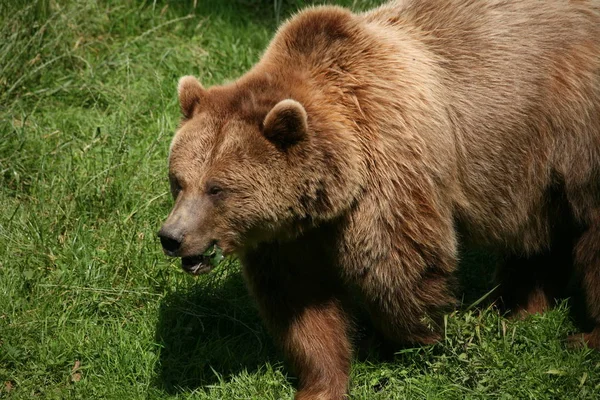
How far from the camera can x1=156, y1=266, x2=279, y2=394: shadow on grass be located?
5.93 meters

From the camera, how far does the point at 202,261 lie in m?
5.21

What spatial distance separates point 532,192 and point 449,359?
1275 millimetres

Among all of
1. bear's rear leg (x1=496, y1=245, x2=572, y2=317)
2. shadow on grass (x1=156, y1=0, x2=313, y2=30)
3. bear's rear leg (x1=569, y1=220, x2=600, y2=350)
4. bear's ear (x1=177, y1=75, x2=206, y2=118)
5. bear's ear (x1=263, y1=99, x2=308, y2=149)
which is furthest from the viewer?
shadow on grass (x1=156, y1=0, x2=313, y2=30)

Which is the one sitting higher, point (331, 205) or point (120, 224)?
point (331, 205)

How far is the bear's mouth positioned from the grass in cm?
99

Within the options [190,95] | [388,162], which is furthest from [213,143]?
[388,162]

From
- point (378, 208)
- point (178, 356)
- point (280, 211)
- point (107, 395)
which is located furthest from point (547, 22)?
point (107, 395)

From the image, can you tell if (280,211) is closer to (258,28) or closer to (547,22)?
(547,22)

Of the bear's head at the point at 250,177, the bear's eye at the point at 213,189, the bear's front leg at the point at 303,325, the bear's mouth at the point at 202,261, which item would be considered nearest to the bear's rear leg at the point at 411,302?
the bear's front leg at the point at 303,325

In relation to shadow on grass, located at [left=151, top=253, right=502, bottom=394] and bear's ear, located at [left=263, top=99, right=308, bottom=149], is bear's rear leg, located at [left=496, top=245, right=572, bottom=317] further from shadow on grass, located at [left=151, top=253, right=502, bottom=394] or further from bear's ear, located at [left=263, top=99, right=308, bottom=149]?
bear's ear, located at [left=263, top=99, right=308, bottom=149]

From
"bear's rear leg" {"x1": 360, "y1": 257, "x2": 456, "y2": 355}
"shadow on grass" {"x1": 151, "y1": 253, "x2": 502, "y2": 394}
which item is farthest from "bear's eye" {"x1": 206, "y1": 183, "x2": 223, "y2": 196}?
"shadow on grass" {"x1": 151, "y1": 253, "x2": 502, "y2": 394}

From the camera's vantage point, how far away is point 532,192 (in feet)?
19.3

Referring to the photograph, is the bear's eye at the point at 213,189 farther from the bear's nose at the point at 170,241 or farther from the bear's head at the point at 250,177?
the bear's nose at the point at 170,241

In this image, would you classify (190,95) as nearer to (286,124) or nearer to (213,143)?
(213,143)
